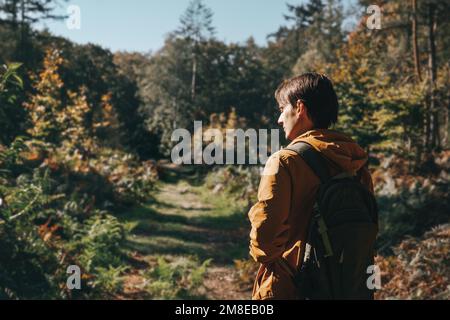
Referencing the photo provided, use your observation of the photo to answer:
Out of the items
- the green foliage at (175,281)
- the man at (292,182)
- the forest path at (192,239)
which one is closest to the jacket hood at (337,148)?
the man at (292,182)

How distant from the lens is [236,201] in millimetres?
16828

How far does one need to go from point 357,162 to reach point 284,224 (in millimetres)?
496

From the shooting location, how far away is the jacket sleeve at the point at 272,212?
7.68 feet

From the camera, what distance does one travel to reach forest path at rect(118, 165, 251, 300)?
29.6 ft

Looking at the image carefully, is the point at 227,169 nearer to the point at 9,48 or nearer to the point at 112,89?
the point at 9,48

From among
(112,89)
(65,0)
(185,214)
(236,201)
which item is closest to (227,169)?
(236,201)

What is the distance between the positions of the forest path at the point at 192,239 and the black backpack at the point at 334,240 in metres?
6.19

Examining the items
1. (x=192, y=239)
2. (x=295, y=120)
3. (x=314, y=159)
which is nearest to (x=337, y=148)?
(x=314, y=159)

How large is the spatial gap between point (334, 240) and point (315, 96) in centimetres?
71

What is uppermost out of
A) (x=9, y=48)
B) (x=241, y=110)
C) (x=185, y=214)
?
(x=9, y=48)

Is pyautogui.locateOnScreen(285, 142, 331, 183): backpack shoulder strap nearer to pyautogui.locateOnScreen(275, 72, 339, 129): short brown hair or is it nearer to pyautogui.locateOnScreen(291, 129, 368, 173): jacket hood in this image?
pyautogui.locateOnScreen(291, 129, 368, 173): jacket hood

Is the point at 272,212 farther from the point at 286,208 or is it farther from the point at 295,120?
the point at 295,120

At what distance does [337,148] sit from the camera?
2.48 metres

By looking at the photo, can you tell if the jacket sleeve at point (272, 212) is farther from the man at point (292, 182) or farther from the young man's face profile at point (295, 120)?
the young man's face profile at point (295, 120)
